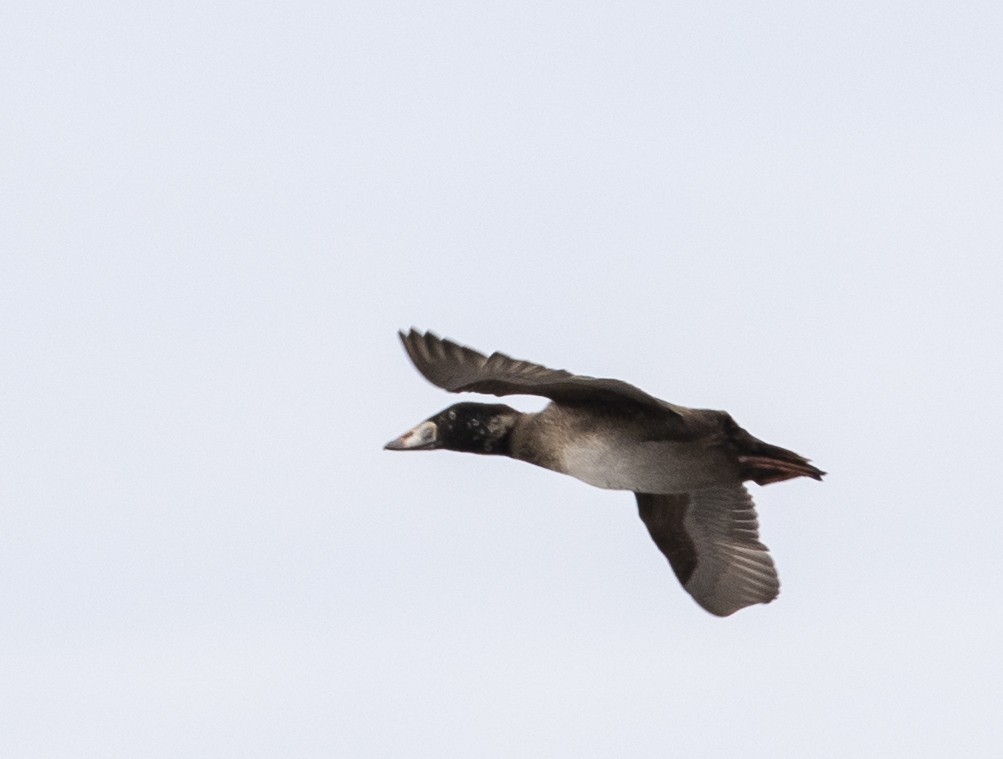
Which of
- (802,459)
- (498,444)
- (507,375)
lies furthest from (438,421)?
(802,459)

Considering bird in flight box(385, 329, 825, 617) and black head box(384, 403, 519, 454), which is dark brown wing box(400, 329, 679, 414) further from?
black head box(384, 403, 519, 454)

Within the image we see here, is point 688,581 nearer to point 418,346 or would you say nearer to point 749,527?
point 749,527

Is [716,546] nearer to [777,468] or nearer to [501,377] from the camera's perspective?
[777,468]

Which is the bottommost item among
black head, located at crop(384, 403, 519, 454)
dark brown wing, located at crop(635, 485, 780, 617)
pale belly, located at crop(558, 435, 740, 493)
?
dark brown wing, located at crop(635, 485, 780, 617)

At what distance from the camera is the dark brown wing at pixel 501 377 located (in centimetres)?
1539

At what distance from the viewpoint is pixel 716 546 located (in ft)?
60.3

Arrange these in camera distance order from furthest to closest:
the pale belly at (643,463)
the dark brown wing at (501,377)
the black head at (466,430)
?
the black head at (466,430)
the pale belly at (643,463)
the dark brown wing at (501,377)

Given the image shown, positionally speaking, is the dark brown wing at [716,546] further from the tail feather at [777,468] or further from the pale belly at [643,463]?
the pale belly at [643,463]

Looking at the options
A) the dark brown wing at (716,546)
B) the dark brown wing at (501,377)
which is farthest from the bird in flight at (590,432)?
the dark brown wing at (716,546)

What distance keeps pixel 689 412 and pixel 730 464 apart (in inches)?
23.3

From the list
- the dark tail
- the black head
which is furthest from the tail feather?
the black head

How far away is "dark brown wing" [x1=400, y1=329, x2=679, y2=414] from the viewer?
1539cm

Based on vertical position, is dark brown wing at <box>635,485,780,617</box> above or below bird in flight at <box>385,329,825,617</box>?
below

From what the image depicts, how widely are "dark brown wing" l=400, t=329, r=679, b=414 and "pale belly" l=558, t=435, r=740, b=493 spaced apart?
358 millimetres
